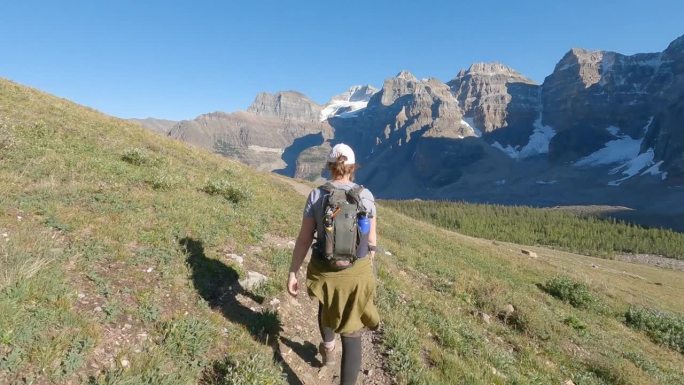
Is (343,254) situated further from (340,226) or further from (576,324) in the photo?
(576,324)

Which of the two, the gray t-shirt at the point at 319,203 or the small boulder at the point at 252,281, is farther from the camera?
the small boulder at the point at 252,281

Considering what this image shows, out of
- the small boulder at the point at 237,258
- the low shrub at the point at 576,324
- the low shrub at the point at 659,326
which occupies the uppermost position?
the small boulder at the point at 237,258

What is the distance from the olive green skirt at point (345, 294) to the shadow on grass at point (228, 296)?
144cm

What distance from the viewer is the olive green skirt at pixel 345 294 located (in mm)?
6414

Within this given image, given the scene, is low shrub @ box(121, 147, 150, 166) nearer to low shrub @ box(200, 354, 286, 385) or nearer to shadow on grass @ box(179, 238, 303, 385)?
shadow on grass @ box(179, 238, 303, 385)

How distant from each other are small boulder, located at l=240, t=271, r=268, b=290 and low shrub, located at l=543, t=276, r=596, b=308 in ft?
54.6

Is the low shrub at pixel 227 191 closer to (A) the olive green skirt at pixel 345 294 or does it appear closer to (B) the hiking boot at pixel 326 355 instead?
(B) the hiking boot at pixel 326 355

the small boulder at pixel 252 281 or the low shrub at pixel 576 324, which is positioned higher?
the small boulder at pixel 252 281

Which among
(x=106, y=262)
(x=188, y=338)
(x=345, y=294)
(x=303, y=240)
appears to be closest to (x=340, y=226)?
(x=303, y=240)

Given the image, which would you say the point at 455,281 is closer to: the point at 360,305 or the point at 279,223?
the point at 279,223

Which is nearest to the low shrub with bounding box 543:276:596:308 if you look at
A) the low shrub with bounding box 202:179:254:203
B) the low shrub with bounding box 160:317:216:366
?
the low shrub with bounding box 202:179:254:203

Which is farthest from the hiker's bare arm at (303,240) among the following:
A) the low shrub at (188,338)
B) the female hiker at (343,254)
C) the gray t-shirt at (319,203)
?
the low shrub at (188,338)

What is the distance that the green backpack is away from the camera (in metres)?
6.13

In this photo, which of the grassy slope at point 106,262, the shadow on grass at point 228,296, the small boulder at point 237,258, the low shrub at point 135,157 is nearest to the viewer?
the grassy slope at point 106,262
